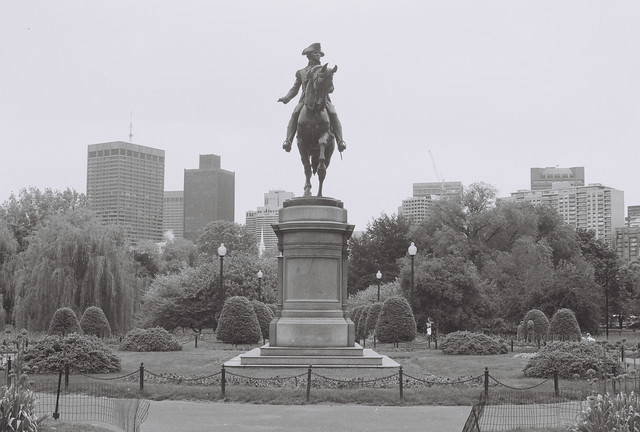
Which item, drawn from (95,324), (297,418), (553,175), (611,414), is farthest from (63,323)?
(553,175)

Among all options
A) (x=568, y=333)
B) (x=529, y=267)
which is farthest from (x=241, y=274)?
(x=568, y=333)

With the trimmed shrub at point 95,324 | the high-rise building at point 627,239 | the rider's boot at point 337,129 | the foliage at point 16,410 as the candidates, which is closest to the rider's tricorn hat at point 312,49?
the rider's boot at point 337,129

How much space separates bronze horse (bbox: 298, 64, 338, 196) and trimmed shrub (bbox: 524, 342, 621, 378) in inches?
302

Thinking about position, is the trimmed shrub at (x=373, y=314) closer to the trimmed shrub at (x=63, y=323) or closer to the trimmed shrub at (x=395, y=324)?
the trimmed shrub at (x=395, y=324)

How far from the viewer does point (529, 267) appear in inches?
2248

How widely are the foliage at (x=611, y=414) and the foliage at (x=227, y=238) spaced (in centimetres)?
8852

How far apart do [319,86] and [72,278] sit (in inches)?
972

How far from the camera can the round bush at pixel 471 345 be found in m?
27.1

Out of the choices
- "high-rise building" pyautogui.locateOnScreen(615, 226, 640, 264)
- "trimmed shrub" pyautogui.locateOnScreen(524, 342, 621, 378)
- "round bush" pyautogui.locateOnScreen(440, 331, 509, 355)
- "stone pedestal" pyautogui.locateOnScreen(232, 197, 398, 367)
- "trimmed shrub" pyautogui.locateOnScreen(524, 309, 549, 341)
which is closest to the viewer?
"trimmed shrub" pyautogui.locateOnScreen(524, 342, 621, 378)

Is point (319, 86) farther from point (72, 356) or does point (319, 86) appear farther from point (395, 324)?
point (395, 324)

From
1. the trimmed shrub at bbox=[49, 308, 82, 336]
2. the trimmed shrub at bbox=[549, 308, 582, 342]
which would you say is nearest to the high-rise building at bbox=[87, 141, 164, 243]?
the trimmed shrub at bbox=[49, 308, 82, 336]

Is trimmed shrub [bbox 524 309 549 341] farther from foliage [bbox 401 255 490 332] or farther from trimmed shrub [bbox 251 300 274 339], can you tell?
trimmed shrub [bbox 251 300 274 339]

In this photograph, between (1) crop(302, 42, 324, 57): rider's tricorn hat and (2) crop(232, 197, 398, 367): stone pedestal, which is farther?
(1) crop(302, 42, 324, 57): rider's tricorn hat

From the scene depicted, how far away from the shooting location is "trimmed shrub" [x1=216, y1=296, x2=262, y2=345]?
31797 mm
